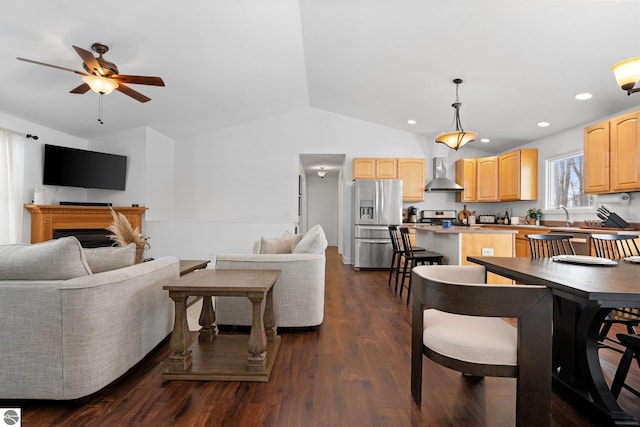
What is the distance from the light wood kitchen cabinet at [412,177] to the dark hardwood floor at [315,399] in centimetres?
443

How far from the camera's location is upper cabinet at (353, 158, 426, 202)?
6617mm

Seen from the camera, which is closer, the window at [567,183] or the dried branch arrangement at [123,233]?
the dried branch arrangement at [123,233]

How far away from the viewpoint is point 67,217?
200 inches

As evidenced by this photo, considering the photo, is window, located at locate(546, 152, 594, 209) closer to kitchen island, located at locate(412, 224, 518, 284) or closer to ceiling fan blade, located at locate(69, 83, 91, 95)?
kitchen island, located at locate(412, 224, 518, 284)

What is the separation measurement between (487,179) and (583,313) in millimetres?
5179

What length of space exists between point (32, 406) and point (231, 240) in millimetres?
4151

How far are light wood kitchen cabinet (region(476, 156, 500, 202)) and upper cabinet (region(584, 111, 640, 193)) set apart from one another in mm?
1934

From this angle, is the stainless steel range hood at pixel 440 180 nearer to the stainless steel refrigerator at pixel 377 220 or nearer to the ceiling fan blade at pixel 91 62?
the stainless steel refrigerator at pixel 377 220

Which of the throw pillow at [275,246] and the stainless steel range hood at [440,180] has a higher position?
the stainless steel range hood at [440,180]

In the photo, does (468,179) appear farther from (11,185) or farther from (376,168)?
(11,185)

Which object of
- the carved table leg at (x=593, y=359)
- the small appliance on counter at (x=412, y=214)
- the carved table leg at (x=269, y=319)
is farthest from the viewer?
the small appliance on counter at (x=412, y=214)

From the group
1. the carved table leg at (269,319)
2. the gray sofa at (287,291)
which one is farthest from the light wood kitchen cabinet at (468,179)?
the carved table leg at (269,319)

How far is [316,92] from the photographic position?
5945 mm

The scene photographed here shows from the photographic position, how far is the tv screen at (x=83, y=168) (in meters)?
5.10
